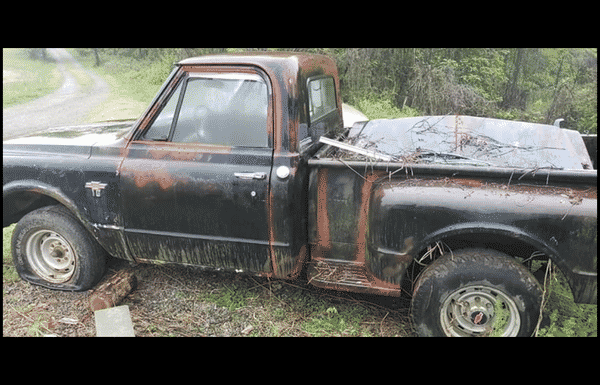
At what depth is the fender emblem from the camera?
130 inches

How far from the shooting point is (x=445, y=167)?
2.73 metres

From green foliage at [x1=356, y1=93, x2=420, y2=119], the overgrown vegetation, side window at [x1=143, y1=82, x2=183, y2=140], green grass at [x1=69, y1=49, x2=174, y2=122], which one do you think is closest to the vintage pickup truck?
side window at [x1=143, y1=82, x2=183, y2=140]

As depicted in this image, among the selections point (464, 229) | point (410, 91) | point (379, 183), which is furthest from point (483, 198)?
point (410, 91)

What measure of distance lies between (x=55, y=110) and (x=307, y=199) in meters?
14.9

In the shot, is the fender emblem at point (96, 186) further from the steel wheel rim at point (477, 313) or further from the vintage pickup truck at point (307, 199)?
the steel wheel rim at point (477, 313)

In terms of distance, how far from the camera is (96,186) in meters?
3.30

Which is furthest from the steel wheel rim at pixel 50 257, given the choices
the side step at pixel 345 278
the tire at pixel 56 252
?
the side step at pixel 345 278

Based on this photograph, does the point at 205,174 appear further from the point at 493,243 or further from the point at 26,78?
the point at 26,78

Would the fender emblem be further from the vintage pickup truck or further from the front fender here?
the front fender

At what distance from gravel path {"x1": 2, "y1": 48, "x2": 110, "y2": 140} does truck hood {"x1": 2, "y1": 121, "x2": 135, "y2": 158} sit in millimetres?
5811

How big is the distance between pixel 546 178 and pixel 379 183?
1005 millimetres

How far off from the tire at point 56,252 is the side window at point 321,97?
216 centimetres

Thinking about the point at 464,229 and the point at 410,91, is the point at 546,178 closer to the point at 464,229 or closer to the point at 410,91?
the point at 464,229

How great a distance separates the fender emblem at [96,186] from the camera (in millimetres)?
3291
